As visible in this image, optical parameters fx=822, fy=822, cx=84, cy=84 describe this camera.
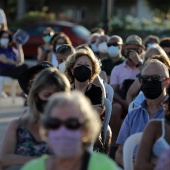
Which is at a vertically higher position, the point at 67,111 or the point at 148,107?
the point at 67,111

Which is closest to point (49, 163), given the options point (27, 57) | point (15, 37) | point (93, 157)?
point (93, 157)

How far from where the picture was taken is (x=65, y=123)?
440 cm

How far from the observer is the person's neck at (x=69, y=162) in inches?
178

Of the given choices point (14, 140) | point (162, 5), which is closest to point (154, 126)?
point (14, 140)

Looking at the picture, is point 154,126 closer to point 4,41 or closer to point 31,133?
point 31,133

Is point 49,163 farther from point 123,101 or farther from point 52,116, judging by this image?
point 123,101

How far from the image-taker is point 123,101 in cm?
1143

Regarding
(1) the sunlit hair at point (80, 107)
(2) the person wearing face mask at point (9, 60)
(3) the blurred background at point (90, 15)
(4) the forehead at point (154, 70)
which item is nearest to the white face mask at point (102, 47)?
(2) the person wearing face mask at point (9, 60)

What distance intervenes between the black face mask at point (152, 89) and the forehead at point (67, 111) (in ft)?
9.39

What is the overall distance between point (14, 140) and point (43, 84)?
45cm

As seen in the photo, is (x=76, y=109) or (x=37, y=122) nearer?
(x=76, y=109)

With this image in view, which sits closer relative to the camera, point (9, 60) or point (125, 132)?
point (125, 132)

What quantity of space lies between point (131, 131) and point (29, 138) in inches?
66.7

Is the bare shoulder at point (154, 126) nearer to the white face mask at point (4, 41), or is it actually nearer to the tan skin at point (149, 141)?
the tan skin at point (149, 141)
